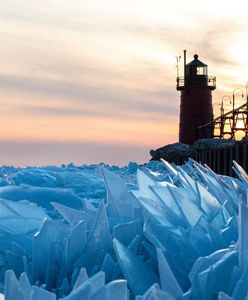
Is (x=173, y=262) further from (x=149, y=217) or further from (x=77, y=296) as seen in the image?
(x=77, y=296)

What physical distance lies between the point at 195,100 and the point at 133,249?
37.3m

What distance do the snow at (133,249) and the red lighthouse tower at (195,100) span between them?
36539 mm

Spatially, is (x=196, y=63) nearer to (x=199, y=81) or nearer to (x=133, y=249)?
(x=199, y=81)

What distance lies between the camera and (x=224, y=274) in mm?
762

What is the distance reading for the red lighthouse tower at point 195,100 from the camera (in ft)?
123

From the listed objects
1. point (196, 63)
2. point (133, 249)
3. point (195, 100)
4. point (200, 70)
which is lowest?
point (133, 249)

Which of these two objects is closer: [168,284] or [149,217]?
[168,284]

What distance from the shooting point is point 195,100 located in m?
37.8

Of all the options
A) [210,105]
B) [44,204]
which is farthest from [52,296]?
[210,105]

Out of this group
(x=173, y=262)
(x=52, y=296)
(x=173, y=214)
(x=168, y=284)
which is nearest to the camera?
(x=52, y=296)

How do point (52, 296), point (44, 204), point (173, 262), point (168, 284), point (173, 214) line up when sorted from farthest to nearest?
point (44, 204), point (173, 214), point (173, 262), point (168, 284), point (52, 296)

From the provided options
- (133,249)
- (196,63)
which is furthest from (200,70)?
(133,249)

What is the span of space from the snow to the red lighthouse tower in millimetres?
36539

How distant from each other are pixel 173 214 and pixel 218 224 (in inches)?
3.6
